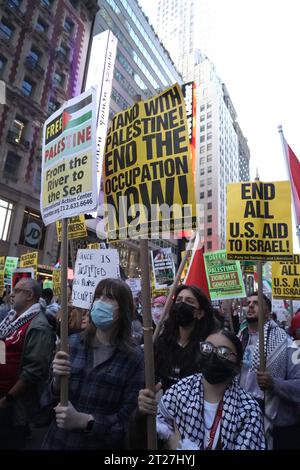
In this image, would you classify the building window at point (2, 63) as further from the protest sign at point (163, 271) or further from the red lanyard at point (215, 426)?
the red lanyard at point (215, 426)

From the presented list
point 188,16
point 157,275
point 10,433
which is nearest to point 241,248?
point 10,433

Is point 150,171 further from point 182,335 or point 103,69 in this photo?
point 103,69

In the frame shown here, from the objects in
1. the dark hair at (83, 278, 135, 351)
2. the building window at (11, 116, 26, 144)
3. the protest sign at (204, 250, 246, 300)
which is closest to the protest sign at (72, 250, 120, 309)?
the dark hair at (83, 278, 135, 351)

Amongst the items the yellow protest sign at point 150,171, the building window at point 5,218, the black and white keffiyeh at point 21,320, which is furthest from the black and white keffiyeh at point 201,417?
the building window at point 5,218

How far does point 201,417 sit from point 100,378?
75cm

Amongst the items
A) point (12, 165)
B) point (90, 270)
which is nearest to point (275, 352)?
point (90, 270)

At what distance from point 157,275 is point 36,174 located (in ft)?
64.8

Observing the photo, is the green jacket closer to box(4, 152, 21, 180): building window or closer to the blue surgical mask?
the blue surgical mask

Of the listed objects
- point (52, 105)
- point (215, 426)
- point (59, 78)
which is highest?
point (59, 78)

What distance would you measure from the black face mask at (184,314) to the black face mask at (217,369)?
53.3 inches

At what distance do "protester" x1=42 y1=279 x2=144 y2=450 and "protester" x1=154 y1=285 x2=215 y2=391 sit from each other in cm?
72

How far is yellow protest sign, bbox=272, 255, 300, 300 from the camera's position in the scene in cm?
732

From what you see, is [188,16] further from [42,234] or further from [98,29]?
[42,234]

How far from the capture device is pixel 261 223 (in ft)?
13.8
